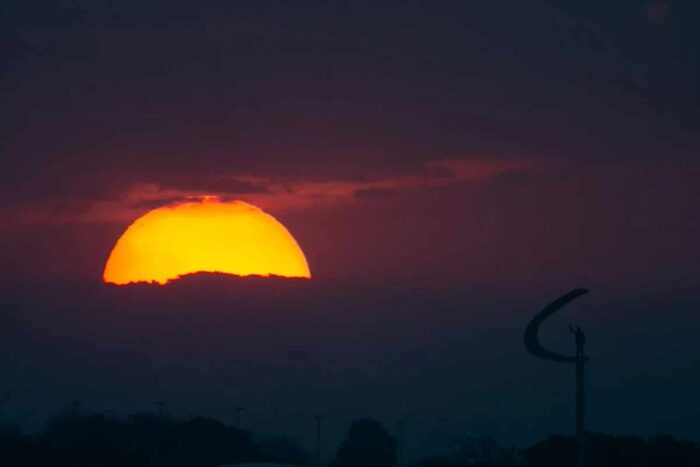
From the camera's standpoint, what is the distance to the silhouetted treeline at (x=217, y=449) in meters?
64.4

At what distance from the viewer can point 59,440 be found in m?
82.4

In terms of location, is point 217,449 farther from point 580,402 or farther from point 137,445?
point 580,402

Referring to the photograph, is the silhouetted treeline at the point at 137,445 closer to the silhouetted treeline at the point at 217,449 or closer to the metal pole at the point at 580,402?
the silhouetted treeline at the point at 217,449

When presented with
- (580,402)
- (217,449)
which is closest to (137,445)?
(217,449)

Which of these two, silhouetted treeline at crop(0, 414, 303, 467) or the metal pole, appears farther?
silhouetted treeline at crop(0, 414, 303, 467)

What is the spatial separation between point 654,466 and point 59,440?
33.8 meters

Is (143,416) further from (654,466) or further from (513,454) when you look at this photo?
(654,466)

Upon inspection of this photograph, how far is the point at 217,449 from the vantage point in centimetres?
8575

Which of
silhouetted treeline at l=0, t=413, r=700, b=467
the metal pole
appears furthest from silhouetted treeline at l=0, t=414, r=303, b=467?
the metal pole

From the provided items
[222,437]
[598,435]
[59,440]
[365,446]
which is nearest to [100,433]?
[59,440]

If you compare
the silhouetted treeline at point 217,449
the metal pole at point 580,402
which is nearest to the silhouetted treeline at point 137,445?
the silhouetted treeline at point 217,449

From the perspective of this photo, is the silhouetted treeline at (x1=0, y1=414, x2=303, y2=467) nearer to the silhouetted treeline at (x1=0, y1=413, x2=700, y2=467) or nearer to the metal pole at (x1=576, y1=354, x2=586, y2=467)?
the silhouetted treeline at (x1=0, y1=413, x2=700, y2=467)

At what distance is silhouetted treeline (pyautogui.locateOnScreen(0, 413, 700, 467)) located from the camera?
64.4m

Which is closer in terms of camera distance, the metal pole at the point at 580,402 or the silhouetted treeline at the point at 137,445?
the metal pole at the point at 580,402
